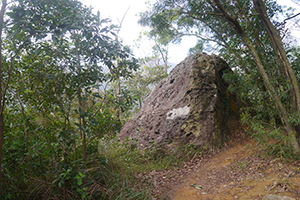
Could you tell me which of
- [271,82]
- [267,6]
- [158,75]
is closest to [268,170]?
[271,82]

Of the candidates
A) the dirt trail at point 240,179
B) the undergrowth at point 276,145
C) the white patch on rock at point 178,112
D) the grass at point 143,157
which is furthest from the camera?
the white patch on rock at point 178,112

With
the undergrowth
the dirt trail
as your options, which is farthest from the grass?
the undergrowth

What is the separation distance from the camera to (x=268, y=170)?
353cm

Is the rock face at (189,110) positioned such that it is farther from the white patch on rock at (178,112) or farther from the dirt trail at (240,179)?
the dirt trail at (240,179)

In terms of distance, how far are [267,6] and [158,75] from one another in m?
9.63

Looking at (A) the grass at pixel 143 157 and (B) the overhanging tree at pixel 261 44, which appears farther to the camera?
(A) the grass at pixel 143 157

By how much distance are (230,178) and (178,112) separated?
8.14ft

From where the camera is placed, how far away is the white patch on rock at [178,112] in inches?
225

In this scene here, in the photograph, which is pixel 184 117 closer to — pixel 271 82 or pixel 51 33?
pixel 271 82

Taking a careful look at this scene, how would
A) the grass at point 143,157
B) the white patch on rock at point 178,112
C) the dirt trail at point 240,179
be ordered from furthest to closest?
the white patch on rock at point 178,112
the grass at point 143,157
the dirt trail at point 240,179

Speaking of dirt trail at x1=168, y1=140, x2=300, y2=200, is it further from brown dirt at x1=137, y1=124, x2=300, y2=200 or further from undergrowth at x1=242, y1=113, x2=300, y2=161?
undergrowth at x1=242, y1=113, x2=300, y2=161

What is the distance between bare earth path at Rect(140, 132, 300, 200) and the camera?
3029 mm

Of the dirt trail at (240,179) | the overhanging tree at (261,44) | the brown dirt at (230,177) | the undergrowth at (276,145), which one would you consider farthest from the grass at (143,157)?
the overhanging tree at (261,44)

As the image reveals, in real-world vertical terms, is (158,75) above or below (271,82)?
above
